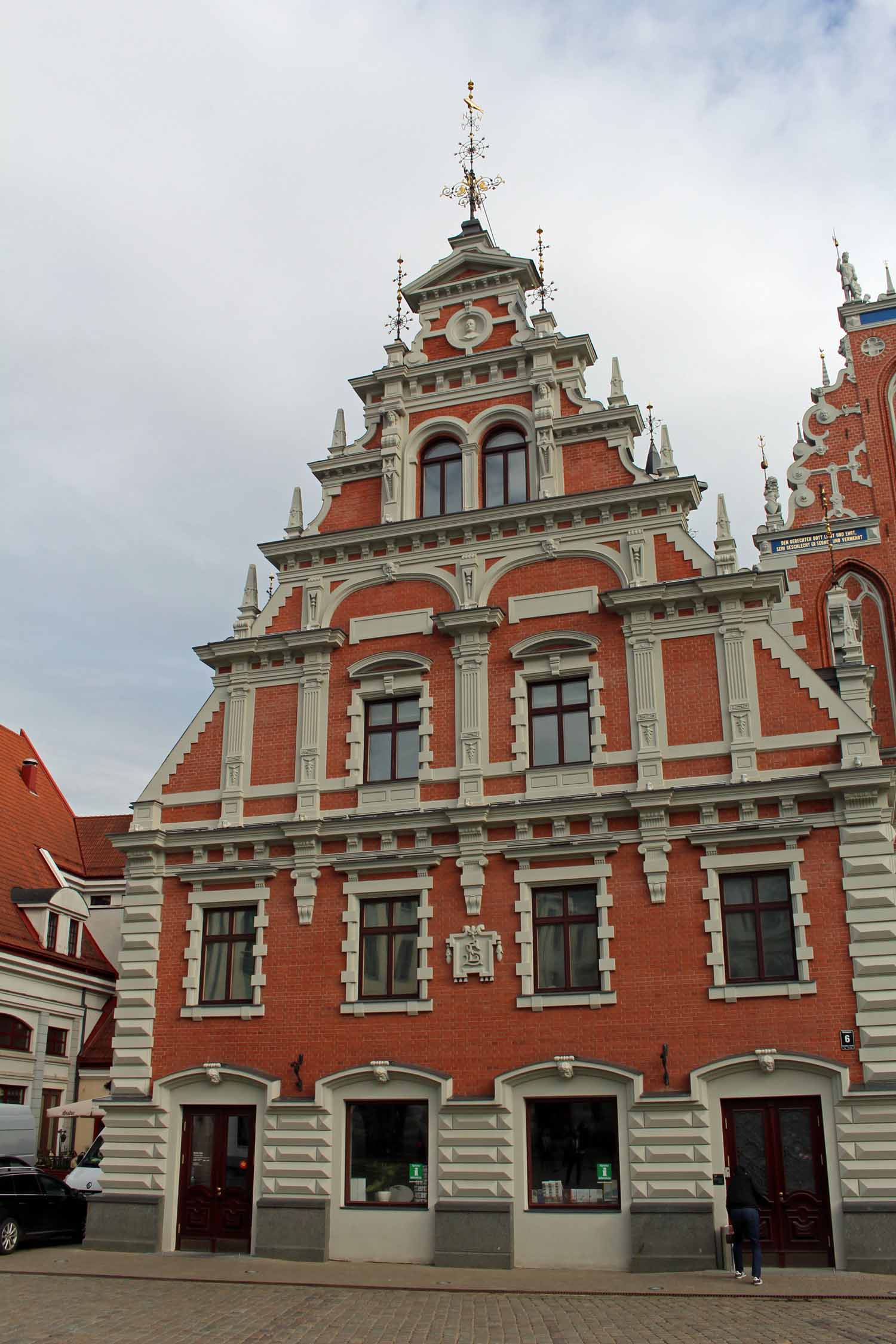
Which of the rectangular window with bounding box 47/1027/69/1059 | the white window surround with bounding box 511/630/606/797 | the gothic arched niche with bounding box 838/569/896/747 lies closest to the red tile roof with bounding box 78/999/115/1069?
the rectangular window with bounding box 47/1027/69/1059

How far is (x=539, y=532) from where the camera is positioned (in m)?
23.8

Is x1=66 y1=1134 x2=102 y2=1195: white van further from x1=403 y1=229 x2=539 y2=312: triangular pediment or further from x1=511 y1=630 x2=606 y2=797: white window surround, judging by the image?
x1=403 y1=229 x2=539 y2=312: triangular pediment

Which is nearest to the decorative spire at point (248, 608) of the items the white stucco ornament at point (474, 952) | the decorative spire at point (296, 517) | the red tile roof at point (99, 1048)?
the decorative spire at point (296, 517)

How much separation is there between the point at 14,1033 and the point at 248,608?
13.1 meters

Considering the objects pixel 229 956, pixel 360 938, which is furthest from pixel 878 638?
pixel 229 956

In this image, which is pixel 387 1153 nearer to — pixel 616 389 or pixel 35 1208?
pixel 35 1208

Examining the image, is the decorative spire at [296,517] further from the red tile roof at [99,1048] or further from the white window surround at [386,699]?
the red tile roof at [99,1048]

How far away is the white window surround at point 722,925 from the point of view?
19.5 metres

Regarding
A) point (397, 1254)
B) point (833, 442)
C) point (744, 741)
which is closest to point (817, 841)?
point (744, 741)

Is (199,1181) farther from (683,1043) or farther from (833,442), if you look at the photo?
(833,442)

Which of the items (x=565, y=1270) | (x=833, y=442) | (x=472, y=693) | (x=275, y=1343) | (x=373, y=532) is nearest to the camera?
(x=275, y=1343)

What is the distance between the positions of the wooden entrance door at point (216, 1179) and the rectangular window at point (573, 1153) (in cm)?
523

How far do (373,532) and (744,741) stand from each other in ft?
28.4

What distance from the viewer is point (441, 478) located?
83.8 feet
